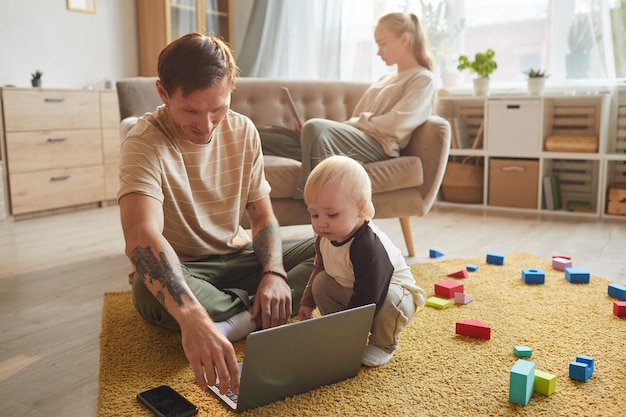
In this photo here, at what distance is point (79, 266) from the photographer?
2.43m

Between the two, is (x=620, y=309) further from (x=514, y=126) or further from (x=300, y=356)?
(x=514, y=126)

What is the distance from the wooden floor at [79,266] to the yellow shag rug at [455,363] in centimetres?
8

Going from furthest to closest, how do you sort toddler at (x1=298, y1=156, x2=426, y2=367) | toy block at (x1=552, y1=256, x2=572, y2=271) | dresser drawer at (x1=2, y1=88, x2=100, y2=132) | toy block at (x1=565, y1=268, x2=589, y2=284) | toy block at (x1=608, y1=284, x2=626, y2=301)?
dresser drawer at (x1=2, y1=88, x2=100, y2=132) < toy block at (x1=552, y1=256, x2=572, y2=271) < toy block at (x1=565, y1=268, x2=589, y2=284) < toy block at (x1=608, y1=284, x2=626, y2=301) < toddler at (x1=298, y1=156, x2=426, y2=367)

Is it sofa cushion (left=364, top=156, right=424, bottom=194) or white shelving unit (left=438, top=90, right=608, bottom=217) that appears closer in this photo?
sofa cushion (left=364, top=156, right=424, bottom=194)

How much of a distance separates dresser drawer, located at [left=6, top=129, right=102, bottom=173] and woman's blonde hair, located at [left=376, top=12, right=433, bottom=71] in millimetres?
2048

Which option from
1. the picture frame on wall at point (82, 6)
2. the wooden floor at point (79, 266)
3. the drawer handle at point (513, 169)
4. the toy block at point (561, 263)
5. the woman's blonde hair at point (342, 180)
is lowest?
the wooden floor at point (79, 266)

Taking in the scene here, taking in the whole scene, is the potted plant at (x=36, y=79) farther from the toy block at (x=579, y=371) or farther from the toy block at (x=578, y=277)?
the toy block at (x=579, y=371)

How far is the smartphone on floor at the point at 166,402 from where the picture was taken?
1.21 metres

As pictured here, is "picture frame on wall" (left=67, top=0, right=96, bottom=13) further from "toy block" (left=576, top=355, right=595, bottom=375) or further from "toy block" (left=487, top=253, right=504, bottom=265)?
"toy block" (left=576, top=355, right=595, bottom=375)

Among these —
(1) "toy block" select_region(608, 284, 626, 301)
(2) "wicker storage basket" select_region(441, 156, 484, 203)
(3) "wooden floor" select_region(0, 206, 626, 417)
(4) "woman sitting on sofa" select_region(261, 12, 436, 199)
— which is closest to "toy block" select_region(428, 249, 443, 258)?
(3) "wooden floor" select_region(0, 206, 626, 417)

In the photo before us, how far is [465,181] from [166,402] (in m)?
2.90

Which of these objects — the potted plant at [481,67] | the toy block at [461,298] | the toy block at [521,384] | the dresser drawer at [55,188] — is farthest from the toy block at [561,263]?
the dresser drawer at [55,188]

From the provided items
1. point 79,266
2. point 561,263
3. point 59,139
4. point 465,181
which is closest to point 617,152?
point 465,181

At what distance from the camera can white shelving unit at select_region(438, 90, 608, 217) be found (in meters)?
3.50
